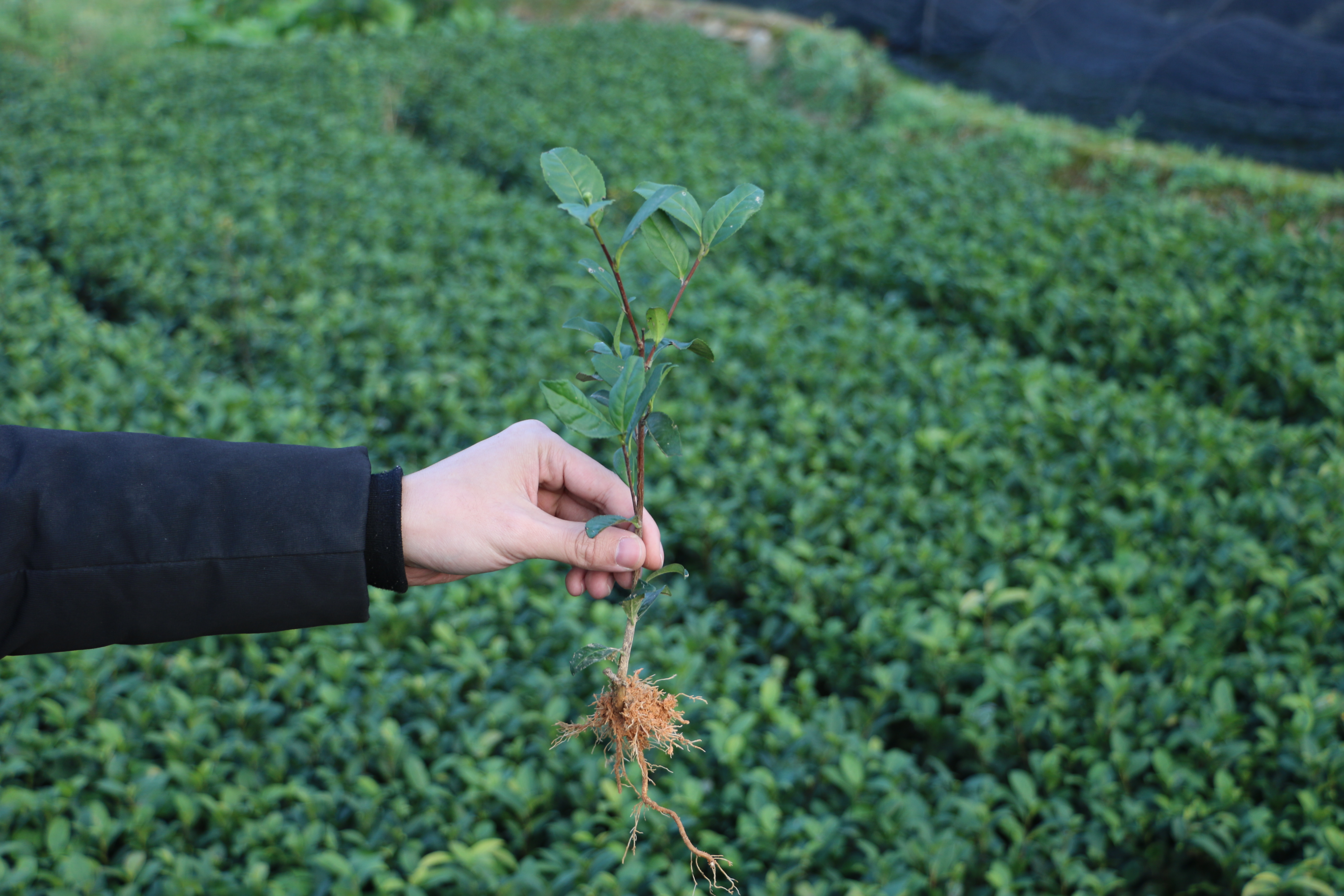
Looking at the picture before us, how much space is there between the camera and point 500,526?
131 cm

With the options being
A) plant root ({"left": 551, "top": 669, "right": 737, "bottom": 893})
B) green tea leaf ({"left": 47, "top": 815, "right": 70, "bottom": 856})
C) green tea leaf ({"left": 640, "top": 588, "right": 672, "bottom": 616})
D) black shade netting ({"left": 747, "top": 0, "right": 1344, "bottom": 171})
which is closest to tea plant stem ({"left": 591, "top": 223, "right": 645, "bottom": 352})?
green tea leaf ({"left": 640, "top": 588, "right": 672, "bottom": 616})

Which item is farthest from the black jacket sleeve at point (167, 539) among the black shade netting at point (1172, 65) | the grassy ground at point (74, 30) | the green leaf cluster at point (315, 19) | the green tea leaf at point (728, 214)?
the green leaf cluster at point (315, 19)

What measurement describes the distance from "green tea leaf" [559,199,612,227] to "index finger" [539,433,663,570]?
1.18 feet

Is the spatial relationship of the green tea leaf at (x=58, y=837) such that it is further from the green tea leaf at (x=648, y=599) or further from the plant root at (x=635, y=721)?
the green tea leaf at (x=648, y=599)

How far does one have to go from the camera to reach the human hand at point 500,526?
1303 mm

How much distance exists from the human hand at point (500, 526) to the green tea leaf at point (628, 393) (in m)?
0.20

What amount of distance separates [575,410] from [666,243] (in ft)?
0.85

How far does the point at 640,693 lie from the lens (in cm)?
137

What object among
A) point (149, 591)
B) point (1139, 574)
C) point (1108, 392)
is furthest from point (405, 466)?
point (1108, 392)

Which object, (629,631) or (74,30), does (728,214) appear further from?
(74,30)

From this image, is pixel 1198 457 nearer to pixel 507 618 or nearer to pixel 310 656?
pixel 507 618

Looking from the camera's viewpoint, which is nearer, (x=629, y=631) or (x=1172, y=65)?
(x=629, y=631)

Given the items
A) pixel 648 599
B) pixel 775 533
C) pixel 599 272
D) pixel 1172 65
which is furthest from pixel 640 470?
pixel 1172 65

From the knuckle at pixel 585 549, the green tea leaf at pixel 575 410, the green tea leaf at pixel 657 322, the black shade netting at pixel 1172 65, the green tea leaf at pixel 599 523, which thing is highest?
the black shade netting at pixel 1172 65
